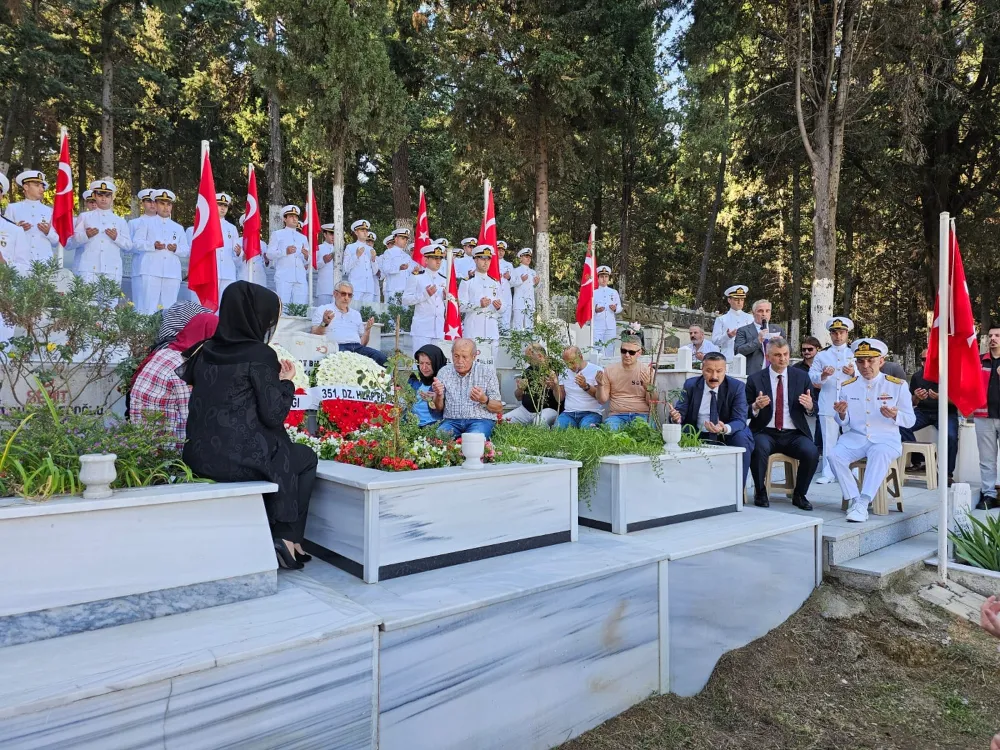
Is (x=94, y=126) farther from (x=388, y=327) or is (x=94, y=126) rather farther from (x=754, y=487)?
(x=754, y=487)

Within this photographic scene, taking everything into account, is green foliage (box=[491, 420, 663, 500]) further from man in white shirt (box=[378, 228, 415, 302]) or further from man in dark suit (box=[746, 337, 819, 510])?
man in white shirt (box=[378, 228, 415, 302])

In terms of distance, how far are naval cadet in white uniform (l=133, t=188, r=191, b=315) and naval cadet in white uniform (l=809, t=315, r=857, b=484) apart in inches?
322

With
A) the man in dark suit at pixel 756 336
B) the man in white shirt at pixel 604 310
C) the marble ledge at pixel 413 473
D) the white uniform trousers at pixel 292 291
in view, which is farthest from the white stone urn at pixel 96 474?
the man in white shirt at pixel 604 310

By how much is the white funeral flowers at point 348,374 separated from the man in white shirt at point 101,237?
17.2ft

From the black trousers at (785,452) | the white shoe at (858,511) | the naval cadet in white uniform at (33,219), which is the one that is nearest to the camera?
the white shoe at (858,511)

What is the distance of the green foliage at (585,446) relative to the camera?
4660mm

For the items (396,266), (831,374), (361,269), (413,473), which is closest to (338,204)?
(361,269)

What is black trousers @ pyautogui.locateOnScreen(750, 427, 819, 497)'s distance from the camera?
6.01 metres

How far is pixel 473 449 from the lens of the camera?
383cm

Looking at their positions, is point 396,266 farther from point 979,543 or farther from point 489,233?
point 979,543

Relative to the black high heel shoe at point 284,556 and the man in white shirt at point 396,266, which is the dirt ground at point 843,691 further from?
the man in white shirt at point 396,266

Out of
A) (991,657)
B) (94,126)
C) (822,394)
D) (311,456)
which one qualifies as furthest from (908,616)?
(94,126)

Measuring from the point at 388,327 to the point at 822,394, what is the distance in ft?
20.8

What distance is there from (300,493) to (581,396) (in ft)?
11.7
